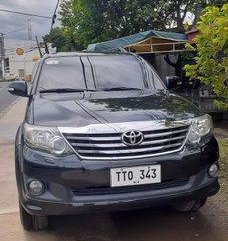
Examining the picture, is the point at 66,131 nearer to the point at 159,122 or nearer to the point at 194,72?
the point at 159,122

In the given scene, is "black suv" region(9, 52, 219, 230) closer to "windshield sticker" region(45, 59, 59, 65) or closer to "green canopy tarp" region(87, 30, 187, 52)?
"windshield sticker" region(45, 59, 59, 65)

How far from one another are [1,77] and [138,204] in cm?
6844

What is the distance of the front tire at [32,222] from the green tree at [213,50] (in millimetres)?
2897

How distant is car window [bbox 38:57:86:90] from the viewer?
16.4ft

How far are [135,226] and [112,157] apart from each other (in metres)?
1.15

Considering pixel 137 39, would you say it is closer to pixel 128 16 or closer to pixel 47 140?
pixel 128 16

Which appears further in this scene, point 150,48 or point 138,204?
point 150,48

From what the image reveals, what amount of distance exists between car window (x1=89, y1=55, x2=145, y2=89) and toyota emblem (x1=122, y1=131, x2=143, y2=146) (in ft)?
4.87

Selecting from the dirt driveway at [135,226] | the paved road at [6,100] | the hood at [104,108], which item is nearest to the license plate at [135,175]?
the hood at [104,108]

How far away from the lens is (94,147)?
3.56 meters

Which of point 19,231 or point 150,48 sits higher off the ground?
point 150,48

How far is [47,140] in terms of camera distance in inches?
143

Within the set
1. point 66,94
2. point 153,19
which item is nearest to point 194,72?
point 66,94

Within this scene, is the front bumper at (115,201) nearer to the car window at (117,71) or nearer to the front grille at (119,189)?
the front grille at (119,189)
